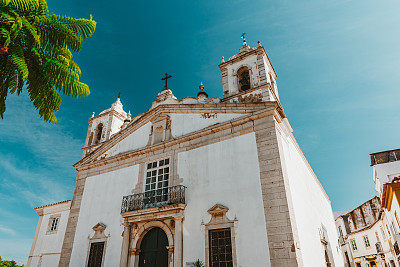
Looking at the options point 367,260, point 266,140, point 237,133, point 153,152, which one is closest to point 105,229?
point 153,152

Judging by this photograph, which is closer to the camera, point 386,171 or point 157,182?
point 157,182

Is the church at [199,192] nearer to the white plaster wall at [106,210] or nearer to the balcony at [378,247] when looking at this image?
the white plaster wall at [106,210]

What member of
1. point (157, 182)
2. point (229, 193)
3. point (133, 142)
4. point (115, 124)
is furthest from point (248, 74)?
point (115, 124)

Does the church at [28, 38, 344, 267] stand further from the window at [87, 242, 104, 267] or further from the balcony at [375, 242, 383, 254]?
the balcony at [375, 242, 383, 254]

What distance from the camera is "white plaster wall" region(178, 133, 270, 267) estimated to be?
822 cm

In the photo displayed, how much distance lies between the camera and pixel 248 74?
1287cm

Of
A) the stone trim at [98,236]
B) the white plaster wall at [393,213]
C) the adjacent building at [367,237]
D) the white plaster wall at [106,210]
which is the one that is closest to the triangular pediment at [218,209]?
the white plaster wall at [106,210]

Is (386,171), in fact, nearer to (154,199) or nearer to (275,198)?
(275,198)

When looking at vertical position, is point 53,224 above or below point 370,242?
below

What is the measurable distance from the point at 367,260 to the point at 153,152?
27.6m

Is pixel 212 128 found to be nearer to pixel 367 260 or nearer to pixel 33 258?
pixel 33 258

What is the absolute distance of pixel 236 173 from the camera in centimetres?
943

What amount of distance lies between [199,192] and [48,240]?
9.40 meters

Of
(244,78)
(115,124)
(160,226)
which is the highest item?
(115,124)
